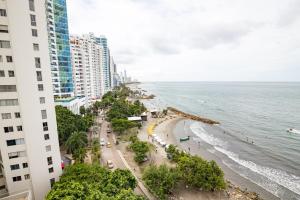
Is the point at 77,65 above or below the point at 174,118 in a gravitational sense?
above

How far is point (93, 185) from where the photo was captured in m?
23.8

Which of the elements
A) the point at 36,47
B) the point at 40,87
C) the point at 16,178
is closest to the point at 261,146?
the point at 40,87

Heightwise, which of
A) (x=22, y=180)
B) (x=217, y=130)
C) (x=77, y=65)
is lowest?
(x=217, y=130)

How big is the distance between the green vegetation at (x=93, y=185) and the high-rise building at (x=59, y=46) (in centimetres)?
5525

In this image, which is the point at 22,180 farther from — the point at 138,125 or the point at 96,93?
the point at 96,93

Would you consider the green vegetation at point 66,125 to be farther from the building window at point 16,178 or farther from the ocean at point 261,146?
the ocean at point 261,146

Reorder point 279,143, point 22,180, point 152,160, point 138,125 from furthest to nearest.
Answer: point 138,125
point 279,143
point 152,160
point 22,180

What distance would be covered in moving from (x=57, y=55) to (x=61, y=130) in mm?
40315

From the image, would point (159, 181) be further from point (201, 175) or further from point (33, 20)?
point (33, 20)

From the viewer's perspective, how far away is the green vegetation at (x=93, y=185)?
67.6 ft

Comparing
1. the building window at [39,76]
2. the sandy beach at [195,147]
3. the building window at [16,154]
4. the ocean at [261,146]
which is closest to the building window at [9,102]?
the building window at [39,76]

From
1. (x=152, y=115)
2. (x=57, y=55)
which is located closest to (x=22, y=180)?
(x=57, y=55)

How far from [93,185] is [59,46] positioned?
215 feet

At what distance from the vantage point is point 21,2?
24.1m
